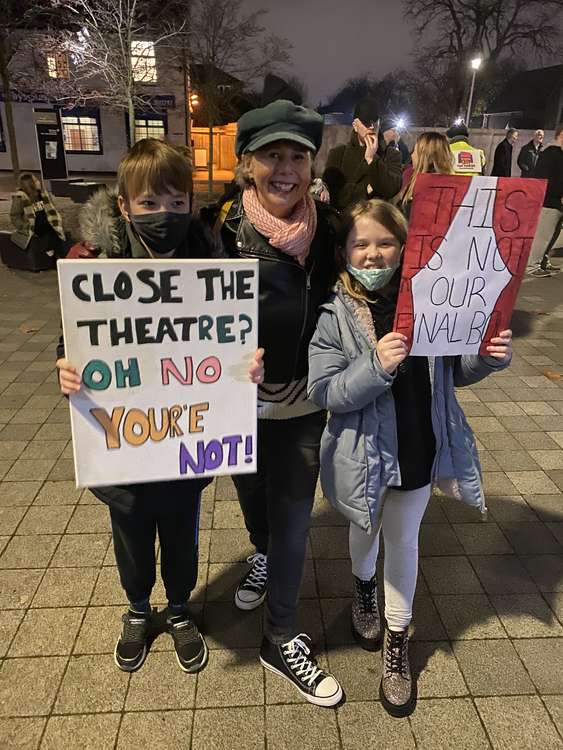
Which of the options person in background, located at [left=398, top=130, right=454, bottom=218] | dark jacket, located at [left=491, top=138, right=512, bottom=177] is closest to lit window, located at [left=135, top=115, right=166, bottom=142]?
dark jacket, located at [left=491, top=138, right=512, bottom=177]

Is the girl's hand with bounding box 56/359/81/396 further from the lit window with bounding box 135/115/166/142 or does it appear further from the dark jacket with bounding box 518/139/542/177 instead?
the lit window with bounding box 135/115/166/142

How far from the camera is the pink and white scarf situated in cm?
182

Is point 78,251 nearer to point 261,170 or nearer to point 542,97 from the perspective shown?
point 261,170

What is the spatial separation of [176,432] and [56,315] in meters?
5.83

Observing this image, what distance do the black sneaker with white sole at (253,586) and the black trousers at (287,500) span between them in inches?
11.0

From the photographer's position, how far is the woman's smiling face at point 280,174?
1.83m

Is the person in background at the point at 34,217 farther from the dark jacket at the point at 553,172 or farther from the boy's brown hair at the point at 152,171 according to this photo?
the dark jacket at the point at 553,172

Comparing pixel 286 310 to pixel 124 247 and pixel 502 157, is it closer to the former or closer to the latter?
pixel 124 247

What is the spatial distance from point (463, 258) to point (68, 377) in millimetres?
1251

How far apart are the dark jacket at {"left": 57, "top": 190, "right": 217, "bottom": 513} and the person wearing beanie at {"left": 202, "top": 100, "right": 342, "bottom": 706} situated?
0.31ft

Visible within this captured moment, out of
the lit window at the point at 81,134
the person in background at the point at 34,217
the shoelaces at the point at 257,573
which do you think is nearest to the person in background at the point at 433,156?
the shoelaces at the point at 257,573

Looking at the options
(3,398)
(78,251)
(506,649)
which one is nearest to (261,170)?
(78,251)

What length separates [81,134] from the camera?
25172 millimetres

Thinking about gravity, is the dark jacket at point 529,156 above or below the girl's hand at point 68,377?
above
